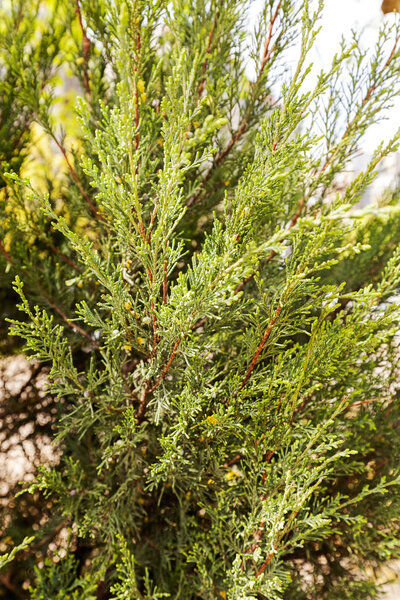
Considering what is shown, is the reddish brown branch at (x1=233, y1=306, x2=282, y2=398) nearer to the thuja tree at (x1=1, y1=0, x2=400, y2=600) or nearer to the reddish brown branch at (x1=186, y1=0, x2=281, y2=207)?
the thuja tree at (x1=1, y1=0, x2=400, y2=600)

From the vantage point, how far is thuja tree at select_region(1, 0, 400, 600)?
114 cm

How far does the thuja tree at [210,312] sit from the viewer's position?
1137 mm

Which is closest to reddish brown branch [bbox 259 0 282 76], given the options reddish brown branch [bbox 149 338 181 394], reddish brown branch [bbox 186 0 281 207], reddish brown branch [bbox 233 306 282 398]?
reddish brown branch [bbox 186 0 281 207]

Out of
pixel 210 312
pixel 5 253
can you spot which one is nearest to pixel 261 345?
pixel 210 312

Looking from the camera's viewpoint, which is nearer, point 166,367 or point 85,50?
point 166,367

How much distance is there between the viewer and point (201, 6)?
5.60 feet

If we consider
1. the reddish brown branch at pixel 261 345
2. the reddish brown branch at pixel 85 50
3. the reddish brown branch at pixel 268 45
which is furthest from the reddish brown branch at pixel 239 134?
the reddish brown branch at pixel 261 345

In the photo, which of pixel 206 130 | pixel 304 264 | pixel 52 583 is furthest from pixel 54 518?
pixel 206 130

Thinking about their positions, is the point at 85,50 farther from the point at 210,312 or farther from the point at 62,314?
the point at 210,312

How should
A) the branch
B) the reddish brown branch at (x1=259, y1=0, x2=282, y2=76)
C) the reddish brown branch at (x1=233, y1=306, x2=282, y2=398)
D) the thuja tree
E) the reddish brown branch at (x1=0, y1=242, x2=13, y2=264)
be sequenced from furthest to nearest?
the branch, the reddish brown branch at (x1=0, y1=242, x2=13, y2=264), the reddish brown branch at (x1=259, y1=0, x2=282, y2=76), the reddish brown branch at (x1=233, y1=306, x2=282, y2=398), the thuja tree

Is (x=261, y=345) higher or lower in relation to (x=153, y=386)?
higher

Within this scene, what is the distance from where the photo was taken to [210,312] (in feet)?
4.99

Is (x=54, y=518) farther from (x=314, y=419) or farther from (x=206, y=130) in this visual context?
(x=206, y=130)

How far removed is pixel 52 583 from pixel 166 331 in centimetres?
145
